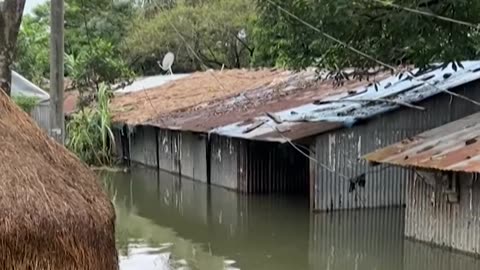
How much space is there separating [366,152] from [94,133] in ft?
34.7

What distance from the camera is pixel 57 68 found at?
772 centimetres

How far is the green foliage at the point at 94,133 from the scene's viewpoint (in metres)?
22.7

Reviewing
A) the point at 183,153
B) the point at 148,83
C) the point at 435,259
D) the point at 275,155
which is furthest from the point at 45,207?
the point at 148,83

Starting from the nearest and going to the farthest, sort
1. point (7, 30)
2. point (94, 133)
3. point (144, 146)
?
point (7, 30) → point (94, 133) → point (144, 146)

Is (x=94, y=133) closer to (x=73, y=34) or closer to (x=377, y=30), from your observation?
(x=73, y=34)

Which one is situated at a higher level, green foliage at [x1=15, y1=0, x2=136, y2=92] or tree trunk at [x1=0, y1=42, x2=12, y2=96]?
green foliage at [x1=15, y1=0, x2=136, y2=92]

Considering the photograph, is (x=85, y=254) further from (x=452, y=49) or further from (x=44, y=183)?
(x=452, y=49)

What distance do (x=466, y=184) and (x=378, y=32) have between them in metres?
3.48

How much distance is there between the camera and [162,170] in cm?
2261

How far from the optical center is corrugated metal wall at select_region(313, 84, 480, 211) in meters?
14.9

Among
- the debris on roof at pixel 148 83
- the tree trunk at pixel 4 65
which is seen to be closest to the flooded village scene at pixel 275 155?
the tree trunk at pixel 4 65

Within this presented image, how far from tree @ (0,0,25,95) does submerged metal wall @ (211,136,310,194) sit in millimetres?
10862

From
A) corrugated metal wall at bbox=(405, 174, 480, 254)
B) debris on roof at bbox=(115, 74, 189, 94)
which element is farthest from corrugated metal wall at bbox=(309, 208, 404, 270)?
debris on roof at bbox=(115, 74, 189, 94)

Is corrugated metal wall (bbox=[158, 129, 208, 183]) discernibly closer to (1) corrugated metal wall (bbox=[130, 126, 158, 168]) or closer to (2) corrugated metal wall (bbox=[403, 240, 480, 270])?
(1) corrugated metal wall (bbox=[130, 126, 158, 168])
